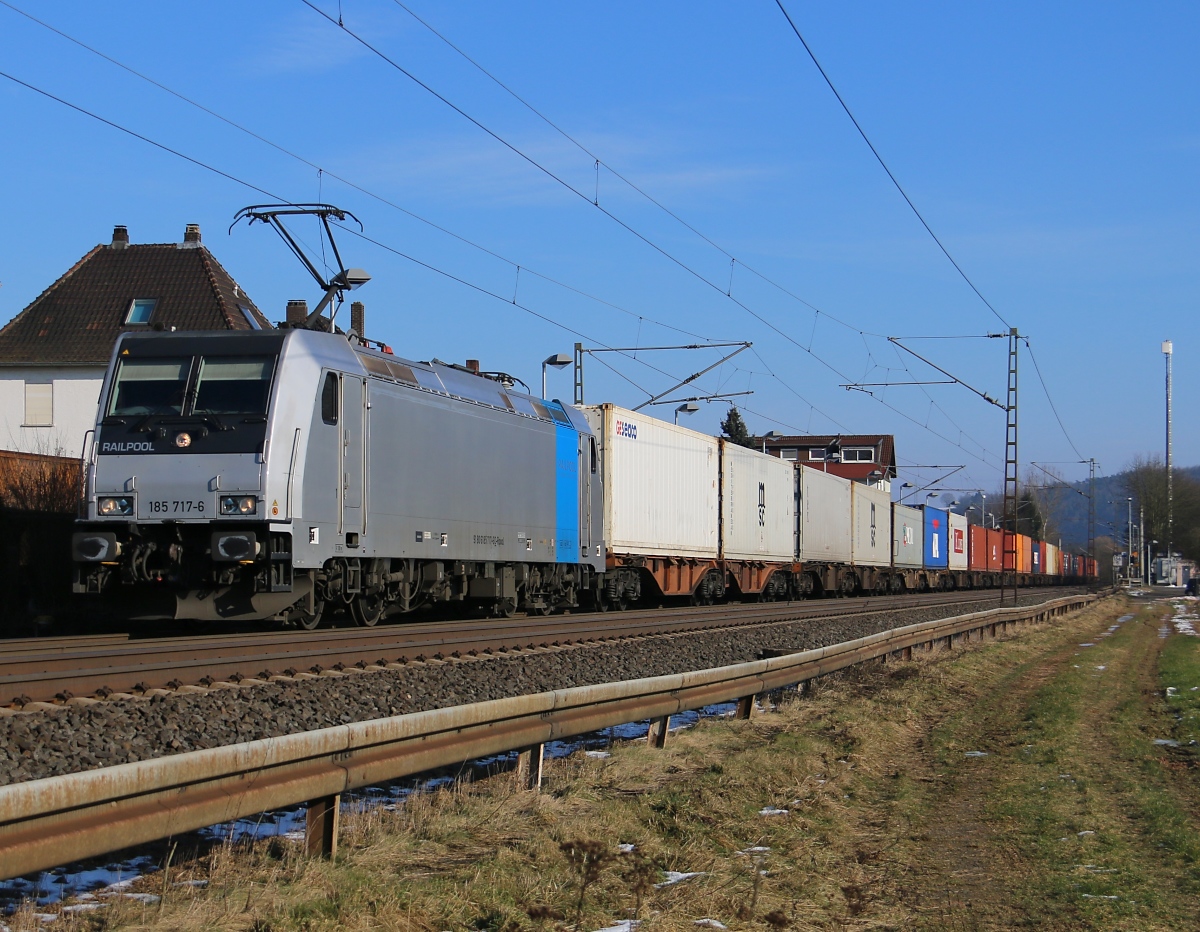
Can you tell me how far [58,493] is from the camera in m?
19.5

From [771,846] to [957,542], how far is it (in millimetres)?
53354

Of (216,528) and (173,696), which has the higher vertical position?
(216,528)

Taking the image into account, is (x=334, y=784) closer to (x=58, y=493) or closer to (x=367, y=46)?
(x=367, y=46)

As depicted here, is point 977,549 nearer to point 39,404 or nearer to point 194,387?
point 39,404

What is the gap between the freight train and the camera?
43.8 feet

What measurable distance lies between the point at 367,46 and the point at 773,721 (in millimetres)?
9246

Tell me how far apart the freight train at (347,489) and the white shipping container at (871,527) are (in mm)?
15898

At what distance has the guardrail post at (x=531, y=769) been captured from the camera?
23.7ft

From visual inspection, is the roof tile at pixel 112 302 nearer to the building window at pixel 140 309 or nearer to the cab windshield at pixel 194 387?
the building window at pixel 140 309

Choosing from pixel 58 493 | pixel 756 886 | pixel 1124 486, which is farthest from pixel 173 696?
pixel 1124 486

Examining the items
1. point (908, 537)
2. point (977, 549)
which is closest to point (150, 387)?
point (908, 537)

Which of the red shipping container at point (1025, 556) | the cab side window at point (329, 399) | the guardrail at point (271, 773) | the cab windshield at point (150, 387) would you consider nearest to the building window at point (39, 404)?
the cab windshield at point (150, 387)

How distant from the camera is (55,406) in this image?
1438 inches

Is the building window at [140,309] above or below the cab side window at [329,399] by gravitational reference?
above
